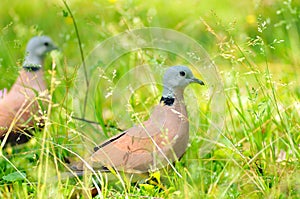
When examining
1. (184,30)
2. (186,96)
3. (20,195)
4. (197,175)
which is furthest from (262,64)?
(20,195)

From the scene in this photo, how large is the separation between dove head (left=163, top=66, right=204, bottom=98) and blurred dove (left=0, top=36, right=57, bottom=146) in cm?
57

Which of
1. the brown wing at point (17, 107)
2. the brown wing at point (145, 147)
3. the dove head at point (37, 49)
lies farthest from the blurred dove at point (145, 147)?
the dove head at point (37, 49)

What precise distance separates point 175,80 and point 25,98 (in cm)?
86

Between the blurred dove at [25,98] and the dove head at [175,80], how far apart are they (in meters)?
0.57

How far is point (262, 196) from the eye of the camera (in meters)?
2.95

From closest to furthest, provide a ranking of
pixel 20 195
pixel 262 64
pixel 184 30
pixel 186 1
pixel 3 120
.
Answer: pixel 20 195
pixel 3 120
pixel 262 64
pixel 184 30
pixel 186 1

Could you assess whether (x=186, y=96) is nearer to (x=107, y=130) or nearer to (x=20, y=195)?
(x=107, y=130)

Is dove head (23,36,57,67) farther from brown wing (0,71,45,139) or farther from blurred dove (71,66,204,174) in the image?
blurred dove (71,66,204,174)

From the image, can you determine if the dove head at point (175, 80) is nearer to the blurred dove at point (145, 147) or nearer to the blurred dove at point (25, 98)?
the blurred dove at point (145, 147)

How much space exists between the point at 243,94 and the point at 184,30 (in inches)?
50.0

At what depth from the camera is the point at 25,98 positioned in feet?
12.2

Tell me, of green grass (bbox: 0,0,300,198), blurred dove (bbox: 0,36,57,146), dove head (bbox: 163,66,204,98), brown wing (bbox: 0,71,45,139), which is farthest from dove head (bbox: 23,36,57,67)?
dove head (bbox: 163,66,204,98)

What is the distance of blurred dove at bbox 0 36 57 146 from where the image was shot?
3557 millimetres

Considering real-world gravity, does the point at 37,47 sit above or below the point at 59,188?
above
